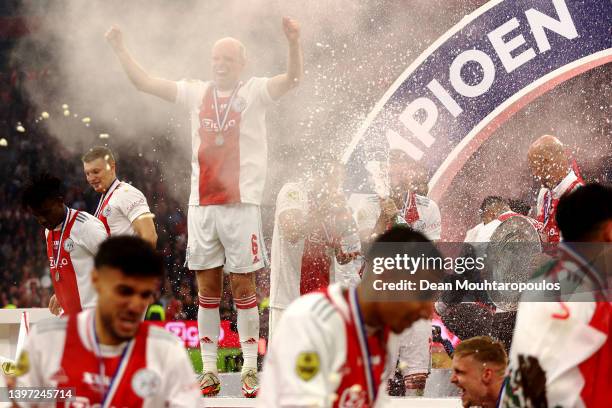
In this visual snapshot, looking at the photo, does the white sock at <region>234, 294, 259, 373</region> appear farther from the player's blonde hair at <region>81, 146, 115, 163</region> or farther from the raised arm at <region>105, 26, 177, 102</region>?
the raised arm at <region>105, 26, 177, 102</region>

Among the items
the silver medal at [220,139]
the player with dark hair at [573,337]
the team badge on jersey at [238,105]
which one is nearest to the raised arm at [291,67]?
the team badge on jersey at [238,105]

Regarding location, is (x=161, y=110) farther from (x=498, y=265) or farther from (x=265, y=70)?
(x=498, y=265)

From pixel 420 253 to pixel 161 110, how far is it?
3741mm

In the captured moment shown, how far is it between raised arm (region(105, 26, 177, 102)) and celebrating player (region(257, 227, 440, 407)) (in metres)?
3.33

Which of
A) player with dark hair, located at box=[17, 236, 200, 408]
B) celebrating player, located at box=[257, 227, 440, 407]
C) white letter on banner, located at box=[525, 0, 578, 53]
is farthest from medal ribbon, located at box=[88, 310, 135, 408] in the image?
white letter on banner, located at box=[525, 0, 578, 53]

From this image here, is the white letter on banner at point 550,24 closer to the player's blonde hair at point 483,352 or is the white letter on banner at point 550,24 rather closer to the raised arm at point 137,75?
the raised arm at point 137,75

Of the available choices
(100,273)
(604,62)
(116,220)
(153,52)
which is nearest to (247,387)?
(116,220)

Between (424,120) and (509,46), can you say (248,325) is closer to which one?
(424,120)

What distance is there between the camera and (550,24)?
6258mm

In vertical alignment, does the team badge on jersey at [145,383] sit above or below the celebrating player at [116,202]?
below

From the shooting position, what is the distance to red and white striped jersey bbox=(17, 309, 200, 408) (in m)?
2.76

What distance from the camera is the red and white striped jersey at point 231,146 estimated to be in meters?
5.66

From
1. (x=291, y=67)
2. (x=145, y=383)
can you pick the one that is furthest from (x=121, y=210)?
(x=145, y=383)

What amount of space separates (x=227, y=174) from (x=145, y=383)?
9.78 feet
